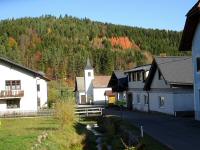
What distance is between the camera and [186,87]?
4072cm

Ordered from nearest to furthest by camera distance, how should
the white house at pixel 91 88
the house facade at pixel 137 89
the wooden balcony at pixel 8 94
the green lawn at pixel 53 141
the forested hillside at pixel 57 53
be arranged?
the green lawn at pixel 53 141 < the house facade at pixel 137 89 < the wooden balcony at pixel 8 94 < the white house at pixel 91 88 < the forested hillside at pixel 57 53

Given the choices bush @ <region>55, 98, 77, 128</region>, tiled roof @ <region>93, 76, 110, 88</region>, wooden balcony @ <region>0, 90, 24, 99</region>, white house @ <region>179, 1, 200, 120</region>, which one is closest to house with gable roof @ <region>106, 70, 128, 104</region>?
wooden balcony @ <region>0, 90, 24, 99</region>

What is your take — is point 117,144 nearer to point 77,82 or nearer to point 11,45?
point 77,82

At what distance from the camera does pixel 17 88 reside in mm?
57438

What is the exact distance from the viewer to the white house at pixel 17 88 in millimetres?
56656

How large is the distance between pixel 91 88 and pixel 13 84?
3746 centimetres

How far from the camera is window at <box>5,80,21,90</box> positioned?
5716cm

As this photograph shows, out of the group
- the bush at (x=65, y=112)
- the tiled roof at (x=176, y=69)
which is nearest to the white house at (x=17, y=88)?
the tiled roof at (x=176, y=69)

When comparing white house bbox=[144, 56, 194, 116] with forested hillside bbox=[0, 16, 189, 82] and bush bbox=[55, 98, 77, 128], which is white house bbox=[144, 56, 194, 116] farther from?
forested hillside bbox=[0, 16, 189, 82]

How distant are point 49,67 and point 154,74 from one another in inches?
4669

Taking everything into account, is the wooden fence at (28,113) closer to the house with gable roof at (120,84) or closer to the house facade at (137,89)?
the house facade at (137,89)

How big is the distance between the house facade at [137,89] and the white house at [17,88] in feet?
40.7

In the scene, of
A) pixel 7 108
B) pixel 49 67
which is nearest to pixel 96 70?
pixel 49 67

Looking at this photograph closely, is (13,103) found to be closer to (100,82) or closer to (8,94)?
(8,94)
